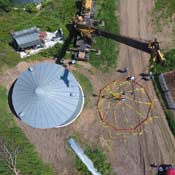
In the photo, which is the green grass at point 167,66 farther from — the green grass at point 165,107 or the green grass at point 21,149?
the green grass at point 21,149

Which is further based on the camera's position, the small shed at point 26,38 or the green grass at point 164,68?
the small shed at point 26,38

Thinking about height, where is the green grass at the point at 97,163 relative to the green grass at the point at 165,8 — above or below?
below

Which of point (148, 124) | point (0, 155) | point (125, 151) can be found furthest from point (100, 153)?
point (0, 155)

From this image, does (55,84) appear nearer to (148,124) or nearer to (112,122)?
(112,122)

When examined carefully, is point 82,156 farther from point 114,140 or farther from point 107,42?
point 107,42

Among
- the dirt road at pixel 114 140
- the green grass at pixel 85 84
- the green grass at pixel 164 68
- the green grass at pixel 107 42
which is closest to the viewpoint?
the dirt road at pixel 114 140

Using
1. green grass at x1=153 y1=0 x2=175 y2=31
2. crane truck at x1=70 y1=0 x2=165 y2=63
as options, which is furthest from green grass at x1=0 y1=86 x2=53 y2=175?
green grass at x1=153 y1=0 x2=175 y2=31

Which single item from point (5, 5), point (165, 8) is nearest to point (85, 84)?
point (165, 8)

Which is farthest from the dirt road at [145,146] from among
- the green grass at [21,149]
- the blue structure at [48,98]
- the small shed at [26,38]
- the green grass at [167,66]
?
the small shed at [26,38]
